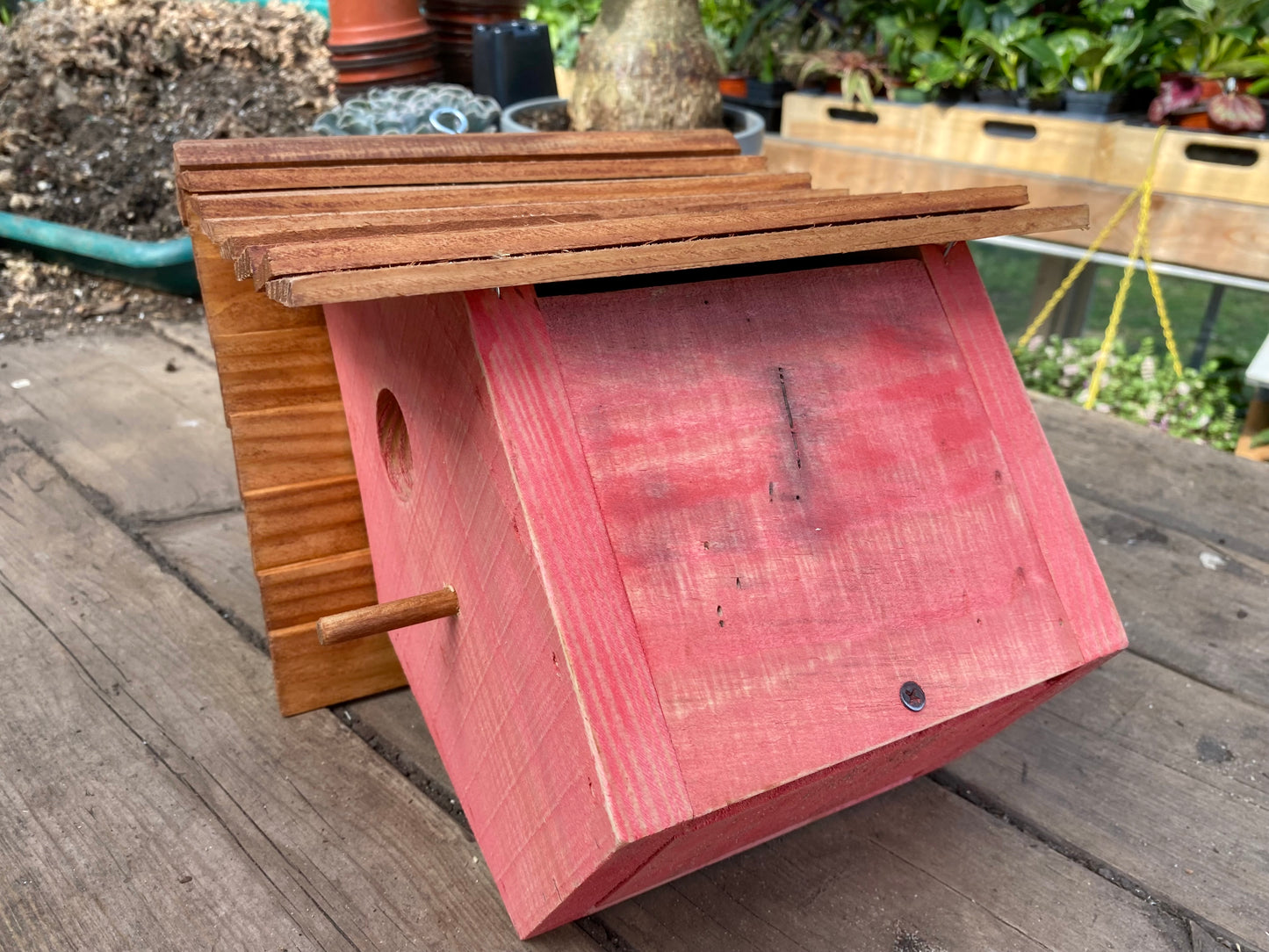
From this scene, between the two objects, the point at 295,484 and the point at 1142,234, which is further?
the point at 1142,234

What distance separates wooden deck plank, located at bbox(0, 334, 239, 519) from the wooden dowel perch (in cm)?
86

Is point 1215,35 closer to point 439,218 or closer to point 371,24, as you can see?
point 371,24

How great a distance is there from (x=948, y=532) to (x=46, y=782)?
1019 millimetres

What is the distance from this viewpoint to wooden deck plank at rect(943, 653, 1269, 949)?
1046 mm

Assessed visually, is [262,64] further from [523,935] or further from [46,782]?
[523,935]

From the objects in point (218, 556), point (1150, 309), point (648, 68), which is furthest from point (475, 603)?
point (1150, 309)

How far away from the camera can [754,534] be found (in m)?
0.86

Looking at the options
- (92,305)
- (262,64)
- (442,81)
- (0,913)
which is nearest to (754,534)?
(0,913)

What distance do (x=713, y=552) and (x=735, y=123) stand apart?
98.7 inches

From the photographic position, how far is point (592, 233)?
2.68 feet

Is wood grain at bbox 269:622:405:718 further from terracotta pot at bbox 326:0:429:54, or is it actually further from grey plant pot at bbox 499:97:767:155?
terracotta pot at bbox 326:0:429:54

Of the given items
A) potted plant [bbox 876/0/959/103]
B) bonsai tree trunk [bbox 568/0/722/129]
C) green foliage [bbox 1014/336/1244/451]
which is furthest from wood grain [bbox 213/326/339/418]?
potted plant [bbox 876/0/959/103]

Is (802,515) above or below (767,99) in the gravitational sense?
above

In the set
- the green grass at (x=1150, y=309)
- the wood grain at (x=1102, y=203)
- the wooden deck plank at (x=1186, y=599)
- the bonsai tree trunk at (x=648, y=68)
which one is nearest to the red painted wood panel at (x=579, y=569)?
the wooden deck plank at (x=1186, y=599)
